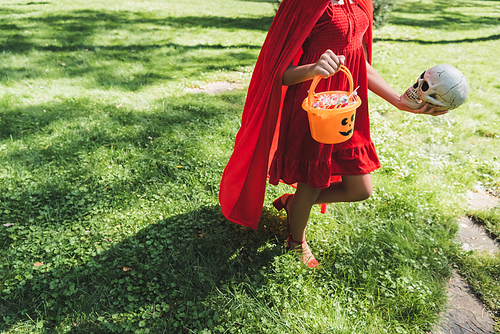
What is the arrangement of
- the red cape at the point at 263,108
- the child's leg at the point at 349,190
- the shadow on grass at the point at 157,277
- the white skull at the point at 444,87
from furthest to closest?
the child's leg at the point at 349,190, the shadow on grass at the point at 157,277, the red cape at the point at 263,108, the white skull at the point at 444,87

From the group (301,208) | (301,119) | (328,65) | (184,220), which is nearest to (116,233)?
(184,220)

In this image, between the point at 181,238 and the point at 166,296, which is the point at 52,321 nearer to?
the point at 166,296

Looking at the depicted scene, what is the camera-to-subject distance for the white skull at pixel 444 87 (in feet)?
5.81

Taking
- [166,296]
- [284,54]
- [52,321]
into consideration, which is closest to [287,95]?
[284,54]

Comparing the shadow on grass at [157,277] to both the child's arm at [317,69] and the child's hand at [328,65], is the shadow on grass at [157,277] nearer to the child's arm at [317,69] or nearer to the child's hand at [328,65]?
the child's arm at [317,69]

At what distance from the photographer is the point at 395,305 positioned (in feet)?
7.07

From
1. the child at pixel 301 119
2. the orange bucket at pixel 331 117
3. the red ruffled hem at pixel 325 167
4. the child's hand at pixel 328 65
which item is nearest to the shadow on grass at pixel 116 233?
the child at pixel 301 119

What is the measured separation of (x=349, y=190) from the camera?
7.36ft

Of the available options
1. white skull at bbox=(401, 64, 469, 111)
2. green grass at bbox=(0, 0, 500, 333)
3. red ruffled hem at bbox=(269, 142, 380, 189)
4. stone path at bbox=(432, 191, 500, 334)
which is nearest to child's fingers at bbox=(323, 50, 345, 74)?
white skull at bbox=(401, 64, 469, 111)

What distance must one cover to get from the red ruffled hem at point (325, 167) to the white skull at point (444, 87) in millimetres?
460

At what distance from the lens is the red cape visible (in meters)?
1.87

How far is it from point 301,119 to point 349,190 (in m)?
0.56

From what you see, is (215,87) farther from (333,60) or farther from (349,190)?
(333,60)

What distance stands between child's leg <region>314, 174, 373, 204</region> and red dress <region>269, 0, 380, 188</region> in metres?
0.07
